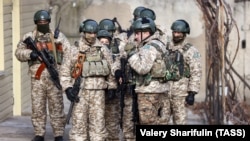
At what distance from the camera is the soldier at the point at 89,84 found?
8500 mm

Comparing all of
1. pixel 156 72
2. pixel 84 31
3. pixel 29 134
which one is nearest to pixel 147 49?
pixel 156 72

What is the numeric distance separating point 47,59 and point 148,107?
178 cm

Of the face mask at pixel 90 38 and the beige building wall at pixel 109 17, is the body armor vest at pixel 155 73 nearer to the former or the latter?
the face mask at pixel 90 38

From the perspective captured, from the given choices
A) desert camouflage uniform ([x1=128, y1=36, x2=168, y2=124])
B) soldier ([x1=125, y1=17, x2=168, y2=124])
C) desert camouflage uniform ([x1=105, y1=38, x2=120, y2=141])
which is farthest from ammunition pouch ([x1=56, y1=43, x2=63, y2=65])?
desert camouflage uniform ([x1=128, y1=36, x2=168, y2=124])

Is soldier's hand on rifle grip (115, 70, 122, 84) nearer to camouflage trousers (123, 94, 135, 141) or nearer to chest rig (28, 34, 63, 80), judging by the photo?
camouflage trousers (123, 94, 135, 141)

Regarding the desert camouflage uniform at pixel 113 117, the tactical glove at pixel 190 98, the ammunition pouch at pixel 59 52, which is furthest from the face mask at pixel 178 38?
the ammunition pouch at pixel 59 52

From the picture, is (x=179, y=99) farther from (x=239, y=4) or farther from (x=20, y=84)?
(x=239, y=4)

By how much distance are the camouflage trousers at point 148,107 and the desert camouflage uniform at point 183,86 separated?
3.03ft

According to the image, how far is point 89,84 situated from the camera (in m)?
8.55

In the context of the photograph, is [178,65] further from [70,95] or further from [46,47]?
[46,47]

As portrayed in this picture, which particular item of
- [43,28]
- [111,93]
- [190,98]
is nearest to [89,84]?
[111,93]

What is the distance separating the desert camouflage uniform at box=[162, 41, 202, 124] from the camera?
9.23m

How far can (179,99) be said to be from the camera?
9.33 m

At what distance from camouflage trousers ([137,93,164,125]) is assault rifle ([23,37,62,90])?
1512 mm
